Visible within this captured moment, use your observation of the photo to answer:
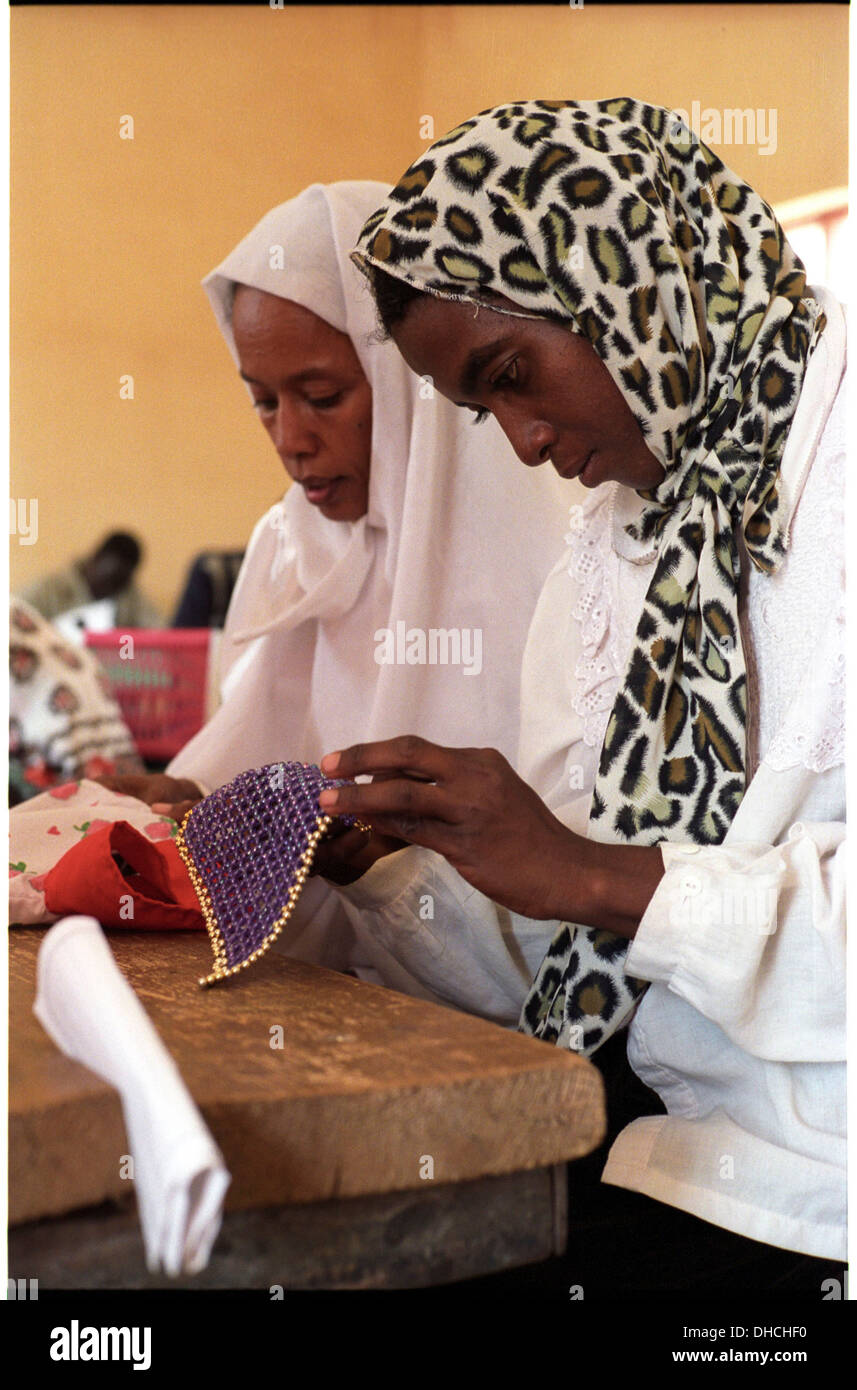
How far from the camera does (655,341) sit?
1.33 meters

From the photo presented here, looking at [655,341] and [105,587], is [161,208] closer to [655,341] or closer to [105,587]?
[105,587]

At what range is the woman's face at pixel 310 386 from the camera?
6.56 ft

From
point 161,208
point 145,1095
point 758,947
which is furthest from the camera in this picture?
point 161,208

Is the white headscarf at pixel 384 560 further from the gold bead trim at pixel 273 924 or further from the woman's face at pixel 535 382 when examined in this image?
the gold bead trim at pixel 273 924

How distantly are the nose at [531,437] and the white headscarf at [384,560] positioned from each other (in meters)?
0.50

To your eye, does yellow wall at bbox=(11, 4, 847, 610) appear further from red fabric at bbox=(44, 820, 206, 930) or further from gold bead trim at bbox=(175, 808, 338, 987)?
gold bead trim at bbox=(175, 808, 338, 987)

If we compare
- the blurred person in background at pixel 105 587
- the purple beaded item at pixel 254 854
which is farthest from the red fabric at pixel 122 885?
the blurred person in background at pixel 105 587

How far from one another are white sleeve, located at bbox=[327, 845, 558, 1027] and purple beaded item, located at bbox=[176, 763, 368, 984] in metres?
0.26

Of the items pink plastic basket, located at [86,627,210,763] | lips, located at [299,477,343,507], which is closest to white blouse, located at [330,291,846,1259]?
lips, located at [299,477,343,507]

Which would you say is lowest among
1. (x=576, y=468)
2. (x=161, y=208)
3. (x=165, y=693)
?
(x=165, y=693)

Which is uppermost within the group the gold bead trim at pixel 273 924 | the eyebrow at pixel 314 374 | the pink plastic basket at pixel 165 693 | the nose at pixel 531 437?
the eyebrow at pixel 314 374

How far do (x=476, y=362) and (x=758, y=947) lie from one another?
0.66 metres

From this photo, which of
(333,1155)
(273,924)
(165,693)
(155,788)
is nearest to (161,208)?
(165,693)

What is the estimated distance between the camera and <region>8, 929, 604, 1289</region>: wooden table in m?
0.78
